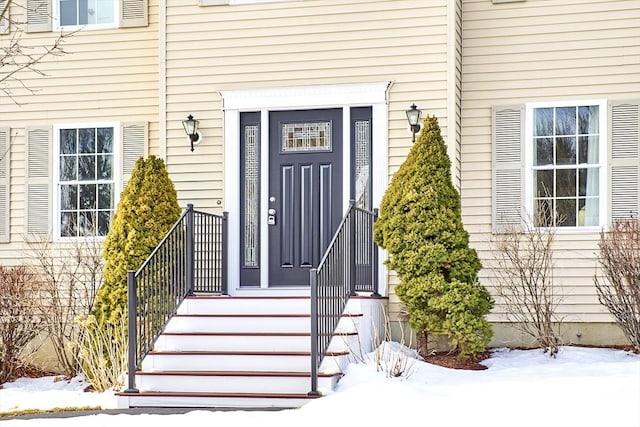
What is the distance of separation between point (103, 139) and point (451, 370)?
542 centimetres

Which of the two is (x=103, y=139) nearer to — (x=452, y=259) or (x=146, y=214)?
(x=146, y=214)

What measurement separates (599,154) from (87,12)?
6.51 m

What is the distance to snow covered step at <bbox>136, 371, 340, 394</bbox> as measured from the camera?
859 centimetres

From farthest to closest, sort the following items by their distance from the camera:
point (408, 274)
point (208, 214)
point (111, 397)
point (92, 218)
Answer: point (92, 218) → point (208, 214) → point (408, 274) → point (111, 397)

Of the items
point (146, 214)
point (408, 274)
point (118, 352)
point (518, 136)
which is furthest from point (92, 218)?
point (518, 136)

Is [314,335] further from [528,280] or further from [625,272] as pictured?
[625,272]

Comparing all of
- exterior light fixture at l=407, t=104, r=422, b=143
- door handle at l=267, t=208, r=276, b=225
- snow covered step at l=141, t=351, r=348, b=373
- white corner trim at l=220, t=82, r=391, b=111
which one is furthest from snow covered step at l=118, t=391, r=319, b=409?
white corner trim at l=220, t=82, r=391, b=111

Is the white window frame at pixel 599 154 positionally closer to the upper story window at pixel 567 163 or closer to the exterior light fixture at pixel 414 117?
the upper story window at pixel 567 163

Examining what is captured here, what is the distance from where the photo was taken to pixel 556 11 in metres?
11.1

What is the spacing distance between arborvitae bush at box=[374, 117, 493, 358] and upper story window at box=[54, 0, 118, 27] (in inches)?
181

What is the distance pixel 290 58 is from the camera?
1111 centimetres

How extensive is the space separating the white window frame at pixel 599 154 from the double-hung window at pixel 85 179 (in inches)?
196

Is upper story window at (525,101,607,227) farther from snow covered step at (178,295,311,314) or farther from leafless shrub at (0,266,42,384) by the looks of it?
leafless shrub at (0,266,42,384)

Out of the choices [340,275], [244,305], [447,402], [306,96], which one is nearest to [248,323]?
[244,305]
